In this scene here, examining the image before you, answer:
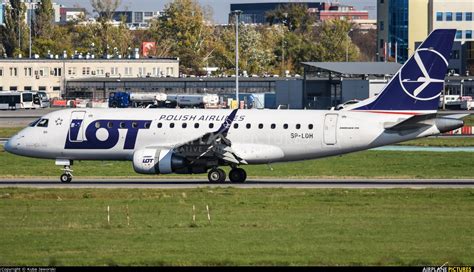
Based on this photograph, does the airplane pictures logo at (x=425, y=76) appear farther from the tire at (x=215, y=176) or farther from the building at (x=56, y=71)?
the building at (x=56, y=71)

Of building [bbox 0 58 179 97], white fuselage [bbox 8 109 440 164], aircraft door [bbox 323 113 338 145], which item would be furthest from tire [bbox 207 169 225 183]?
building [bbox 0 58 179 97]

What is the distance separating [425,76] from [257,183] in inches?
337

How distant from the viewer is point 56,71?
174 metres

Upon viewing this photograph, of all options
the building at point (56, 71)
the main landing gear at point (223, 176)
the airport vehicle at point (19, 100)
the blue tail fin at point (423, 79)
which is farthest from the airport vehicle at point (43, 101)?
the blue tail fin at point (423, 79)

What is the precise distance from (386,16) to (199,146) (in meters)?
134

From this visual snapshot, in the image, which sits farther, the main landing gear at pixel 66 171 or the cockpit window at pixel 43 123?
the cockpit window at pixel 43 123

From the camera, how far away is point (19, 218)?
37375mm

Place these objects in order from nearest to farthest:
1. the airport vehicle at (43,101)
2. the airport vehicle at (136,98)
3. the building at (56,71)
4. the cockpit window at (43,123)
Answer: the cockpit window at (43,123) < the airport vehicle at (136,98) < the airport vehicle at (43,101) < the building at (56,71)

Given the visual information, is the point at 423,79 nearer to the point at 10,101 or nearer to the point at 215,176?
the point at 215,176

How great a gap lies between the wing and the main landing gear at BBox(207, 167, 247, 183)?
2.29 feet

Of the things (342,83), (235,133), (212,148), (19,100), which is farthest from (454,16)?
(212,148)

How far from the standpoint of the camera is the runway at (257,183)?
161 ft

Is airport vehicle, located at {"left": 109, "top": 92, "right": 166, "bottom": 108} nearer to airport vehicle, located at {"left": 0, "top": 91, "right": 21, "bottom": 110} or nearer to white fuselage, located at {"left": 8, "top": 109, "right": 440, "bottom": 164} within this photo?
airport vehicle, located at {"left": 0, "top": 91, "right": 21, "bottom": 110}

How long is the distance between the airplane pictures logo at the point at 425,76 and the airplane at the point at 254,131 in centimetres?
4
